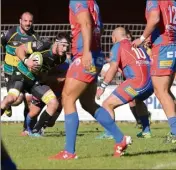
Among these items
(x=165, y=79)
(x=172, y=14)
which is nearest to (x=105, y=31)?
(x=172, y=14)

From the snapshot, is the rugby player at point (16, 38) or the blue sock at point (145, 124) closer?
the blue sock at point (145, 124)

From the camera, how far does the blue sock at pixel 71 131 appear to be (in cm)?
915

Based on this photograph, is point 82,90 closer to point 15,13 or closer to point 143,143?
point 143,143

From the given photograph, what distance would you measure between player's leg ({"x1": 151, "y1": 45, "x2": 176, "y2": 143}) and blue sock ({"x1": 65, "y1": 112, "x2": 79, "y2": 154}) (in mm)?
2150

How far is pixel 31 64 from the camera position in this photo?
12570 millimetres

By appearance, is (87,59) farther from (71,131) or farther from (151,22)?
(151,22)

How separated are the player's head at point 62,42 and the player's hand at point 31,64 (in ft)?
1.82

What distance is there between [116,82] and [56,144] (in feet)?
27.3

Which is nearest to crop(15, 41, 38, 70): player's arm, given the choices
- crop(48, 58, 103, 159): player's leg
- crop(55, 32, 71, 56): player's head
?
crop(55, 32, 71, 56): player's head

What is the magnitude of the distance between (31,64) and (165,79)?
2500mm

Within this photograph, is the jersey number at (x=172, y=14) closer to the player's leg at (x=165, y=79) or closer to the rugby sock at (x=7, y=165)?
the player's leg at (x=165, y=79)

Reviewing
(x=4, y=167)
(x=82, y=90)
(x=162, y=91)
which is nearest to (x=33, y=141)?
(x=162, y=91)

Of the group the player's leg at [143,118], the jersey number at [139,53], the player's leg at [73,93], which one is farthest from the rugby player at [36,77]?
the player's leg at [73,93]

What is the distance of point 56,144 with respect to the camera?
11703 mm
